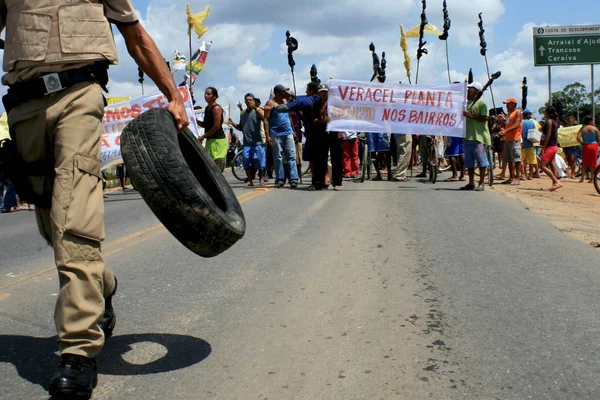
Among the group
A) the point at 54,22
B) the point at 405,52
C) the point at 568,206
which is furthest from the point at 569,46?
the point at 54,22

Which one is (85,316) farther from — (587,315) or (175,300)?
(587,315)

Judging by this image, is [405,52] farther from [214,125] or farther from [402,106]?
[214,125]

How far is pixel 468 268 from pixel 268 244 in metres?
2.20

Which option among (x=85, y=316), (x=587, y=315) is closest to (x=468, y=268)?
(x=587, y=315)

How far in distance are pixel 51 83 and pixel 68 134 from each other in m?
0.26

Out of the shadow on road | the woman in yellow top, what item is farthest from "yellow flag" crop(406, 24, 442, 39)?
the shadow on road

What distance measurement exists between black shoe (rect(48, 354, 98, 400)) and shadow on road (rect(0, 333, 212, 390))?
0.36 meters

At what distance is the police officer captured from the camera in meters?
3.02

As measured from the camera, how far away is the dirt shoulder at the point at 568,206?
344 inches

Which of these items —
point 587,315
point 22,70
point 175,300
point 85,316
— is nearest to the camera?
point 85,316

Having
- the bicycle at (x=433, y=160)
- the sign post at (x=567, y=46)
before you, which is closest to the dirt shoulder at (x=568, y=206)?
the bicycle at (x=433, y=160)

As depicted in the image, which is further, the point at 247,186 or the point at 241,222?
the point at 247,186

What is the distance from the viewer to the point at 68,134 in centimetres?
317

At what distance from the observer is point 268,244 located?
7281 mm
